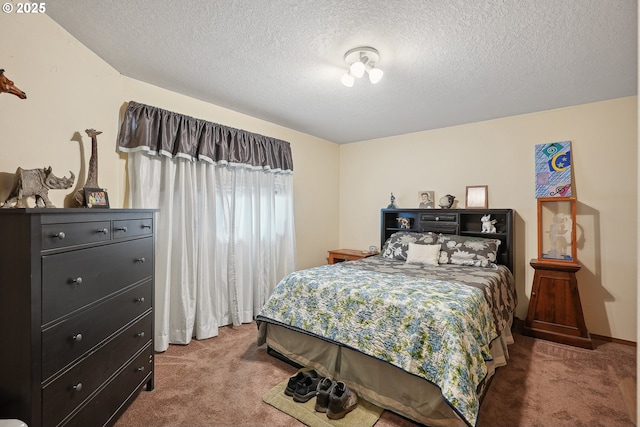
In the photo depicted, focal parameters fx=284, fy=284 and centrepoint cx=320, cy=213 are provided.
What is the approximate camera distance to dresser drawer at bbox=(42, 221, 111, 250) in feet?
3.93

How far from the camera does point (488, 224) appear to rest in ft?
11.0

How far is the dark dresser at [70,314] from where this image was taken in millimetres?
1140

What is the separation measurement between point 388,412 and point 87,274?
1.90 m

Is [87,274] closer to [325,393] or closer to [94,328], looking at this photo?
[94,328]

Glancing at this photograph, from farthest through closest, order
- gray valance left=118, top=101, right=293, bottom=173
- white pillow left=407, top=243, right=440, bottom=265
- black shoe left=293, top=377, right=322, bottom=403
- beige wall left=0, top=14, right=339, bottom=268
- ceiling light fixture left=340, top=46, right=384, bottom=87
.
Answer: white pillow left=407, top=243, right=440, bottom=265, gray valance left=118, top=101, right=293, bottom=173, ceiling light fixture left=340, top=46, right=384, bottom=87, black shoe left=293, top=377, right=322, bottom=403, beige wall left=0, top=14, right=339, bottom=268

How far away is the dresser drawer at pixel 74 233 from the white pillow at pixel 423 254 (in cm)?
283

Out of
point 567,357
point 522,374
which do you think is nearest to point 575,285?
point 567,357

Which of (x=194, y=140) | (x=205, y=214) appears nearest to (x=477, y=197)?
(x=205, y=214)

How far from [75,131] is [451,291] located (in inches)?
Answer: 111

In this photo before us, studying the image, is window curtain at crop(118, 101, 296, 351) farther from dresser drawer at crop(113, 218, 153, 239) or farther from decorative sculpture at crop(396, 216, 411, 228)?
decorative sculpture at crop(396, 216, 411, 228)

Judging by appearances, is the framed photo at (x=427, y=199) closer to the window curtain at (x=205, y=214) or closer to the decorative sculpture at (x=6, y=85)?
the window curtain at (x=205, y=214)

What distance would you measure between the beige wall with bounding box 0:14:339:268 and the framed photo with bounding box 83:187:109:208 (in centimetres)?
19

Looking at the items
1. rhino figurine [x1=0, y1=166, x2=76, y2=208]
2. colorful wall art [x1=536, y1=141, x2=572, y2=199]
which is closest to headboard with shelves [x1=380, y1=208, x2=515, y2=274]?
colorful wall art [x1=536, y1=141, x2=572, y2=199]

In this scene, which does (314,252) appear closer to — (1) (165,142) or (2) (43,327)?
(1) (165,142)
